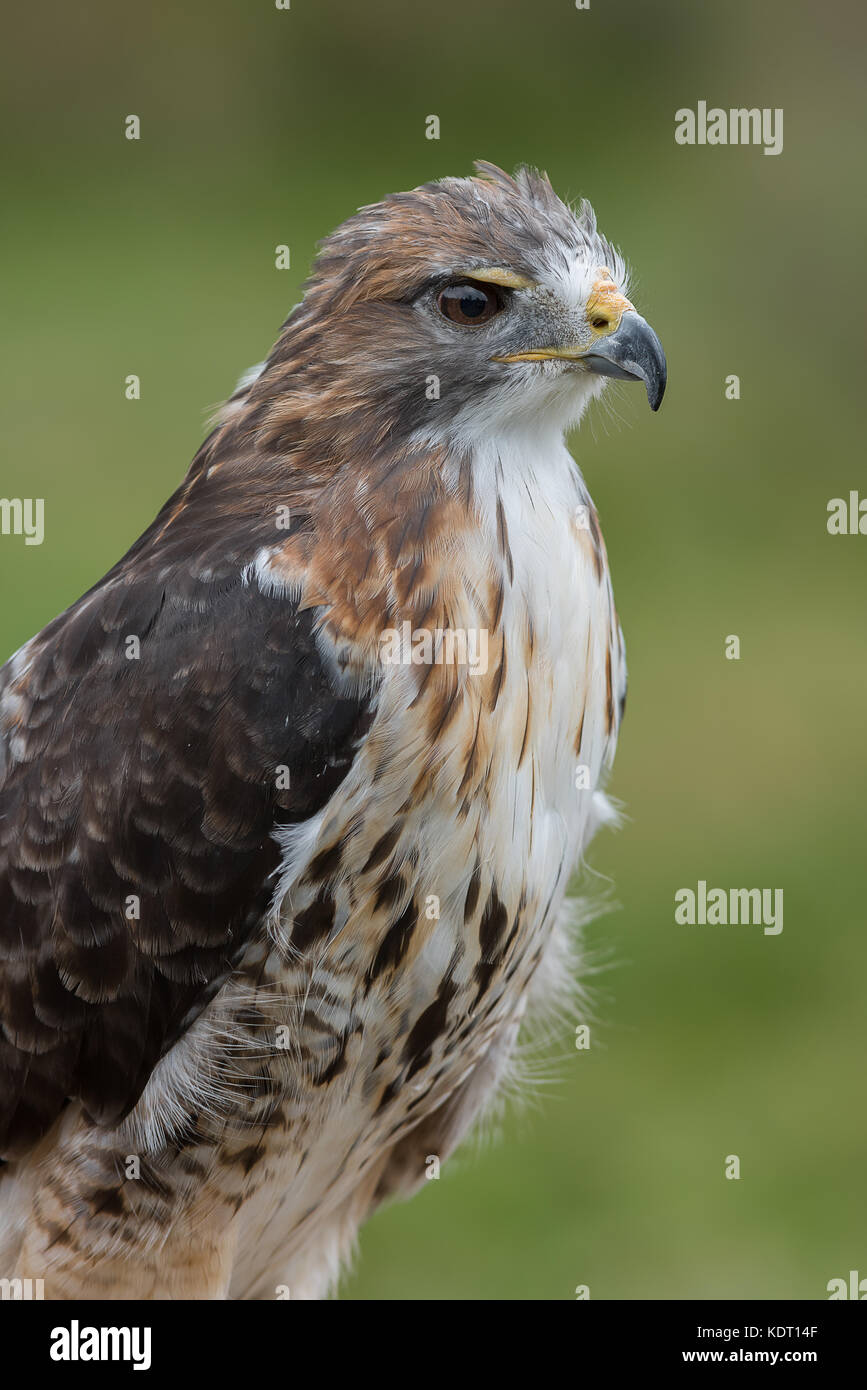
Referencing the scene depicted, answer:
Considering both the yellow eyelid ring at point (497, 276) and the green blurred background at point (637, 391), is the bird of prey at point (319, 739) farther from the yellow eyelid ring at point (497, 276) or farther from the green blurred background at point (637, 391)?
the green blurred background at point (637, 391)

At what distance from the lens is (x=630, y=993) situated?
684 centimetres

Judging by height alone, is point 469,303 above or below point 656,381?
above

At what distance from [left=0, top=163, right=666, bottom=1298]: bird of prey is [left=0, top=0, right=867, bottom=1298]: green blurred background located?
3163mm

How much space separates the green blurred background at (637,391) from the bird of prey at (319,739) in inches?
125

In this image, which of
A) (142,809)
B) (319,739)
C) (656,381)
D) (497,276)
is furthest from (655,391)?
(142,809)

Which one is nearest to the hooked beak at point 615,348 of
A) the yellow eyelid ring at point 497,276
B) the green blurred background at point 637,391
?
the yellow eyelid ring at point 497,276

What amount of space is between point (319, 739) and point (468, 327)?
0.77m

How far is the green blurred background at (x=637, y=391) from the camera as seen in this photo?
6816mm

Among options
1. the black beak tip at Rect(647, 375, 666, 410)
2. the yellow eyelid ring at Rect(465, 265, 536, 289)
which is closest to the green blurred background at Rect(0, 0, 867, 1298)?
the black beak tip at Rect(647, 375, 666, 410)

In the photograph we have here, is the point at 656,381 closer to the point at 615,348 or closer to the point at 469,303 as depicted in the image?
the point at 615,348

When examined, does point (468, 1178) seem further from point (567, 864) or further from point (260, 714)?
point (260, 714)

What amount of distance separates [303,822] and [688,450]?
23.3 feet

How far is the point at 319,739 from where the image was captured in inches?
120

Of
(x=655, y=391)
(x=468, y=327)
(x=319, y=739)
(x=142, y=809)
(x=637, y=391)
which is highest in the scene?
(x=637, y=391)
